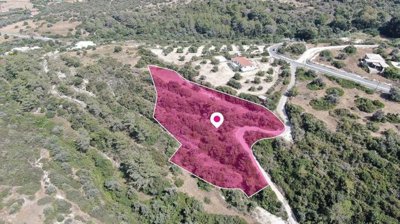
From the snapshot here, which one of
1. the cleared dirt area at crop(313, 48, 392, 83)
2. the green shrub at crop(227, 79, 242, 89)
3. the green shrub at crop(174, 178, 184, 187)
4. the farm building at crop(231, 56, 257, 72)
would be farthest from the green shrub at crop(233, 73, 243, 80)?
the green shrub at crop(174, 178, 184, 187)

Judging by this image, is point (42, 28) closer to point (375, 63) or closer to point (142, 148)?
point (142, 148)

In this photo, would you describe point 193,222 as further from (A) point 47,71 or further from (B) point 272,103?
(A) point 47,71

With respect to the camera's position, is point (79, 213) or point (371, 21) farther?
point (371, 21)

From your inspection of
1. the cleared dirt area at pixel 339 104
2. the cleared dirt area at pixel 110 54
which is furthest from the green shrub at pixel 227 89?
the cleared dirt area at pixel 110 54

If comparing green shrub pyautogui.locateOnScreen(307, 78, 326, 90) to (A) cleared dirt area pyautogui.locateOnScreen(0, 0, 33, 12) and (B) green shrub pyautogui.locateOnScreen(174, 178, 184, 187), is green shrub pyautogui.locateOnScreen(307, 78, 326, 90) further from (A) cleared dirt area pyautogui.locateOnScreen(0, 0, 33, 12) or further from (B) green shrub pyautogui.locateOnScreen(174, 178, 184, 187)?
(A) cleared dirt area pyautogui.locateOnScreen(0, 0, 33, 12)

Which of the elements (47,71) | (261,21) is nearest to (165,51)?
(47,71)

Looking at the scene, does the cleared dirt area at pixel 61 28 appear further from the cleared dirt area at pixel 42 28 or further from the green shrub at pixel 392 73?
the green shrub at pixel 392 73
